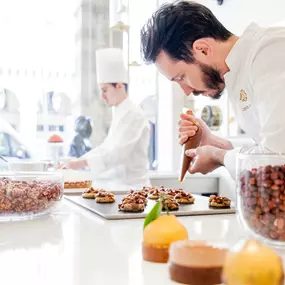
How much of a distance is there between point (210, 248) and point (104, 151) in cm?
271

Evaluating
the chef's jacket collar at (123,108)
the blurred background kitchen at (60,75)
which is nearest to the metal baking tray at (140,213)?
the chef's jacket collar at (123,108)

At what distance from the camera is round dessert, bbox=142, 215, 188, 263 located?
705 millimetres

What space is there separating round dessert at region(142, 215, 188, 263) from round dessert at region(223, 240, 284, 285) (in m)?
0.21

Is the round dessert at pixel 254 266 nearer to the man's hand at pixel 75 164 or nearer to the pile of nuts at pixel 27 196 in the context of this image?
the pile of nuts at pixel 27 196

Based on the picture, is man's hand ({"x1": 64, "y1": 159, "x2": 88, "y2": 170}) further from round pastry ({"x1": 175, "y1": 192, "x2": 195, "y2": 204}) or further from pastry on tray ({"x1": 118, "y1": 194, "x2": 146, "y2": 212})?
pastry on tray ({"x1": 118, "y1": 194, "x2": 146, "y2": 212})

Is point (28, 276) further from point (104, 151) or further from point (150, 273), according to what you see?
point (104, 151)

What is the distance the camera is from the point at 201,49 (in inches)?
66.2

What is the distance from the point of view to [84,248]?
85cm

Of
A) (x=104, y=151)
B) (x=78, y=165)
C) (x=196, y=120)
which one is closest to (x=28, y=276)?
(x=196, y=120)

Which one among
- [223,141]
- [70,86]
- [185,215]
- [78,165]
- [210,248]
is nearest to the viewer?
[210,248]

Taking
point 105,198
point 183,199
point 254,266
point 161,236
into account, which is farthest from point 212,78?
point 254,266

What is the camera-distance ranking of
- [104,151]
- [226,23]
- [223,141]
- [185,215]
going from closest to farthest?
Answer: [185,215] < [223,141] < [104,151] < [226,23]

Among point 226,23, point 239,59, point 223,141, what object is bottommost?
point 223,141

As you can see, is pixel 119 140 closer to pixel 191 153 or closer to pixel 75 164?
pixel 75 164
